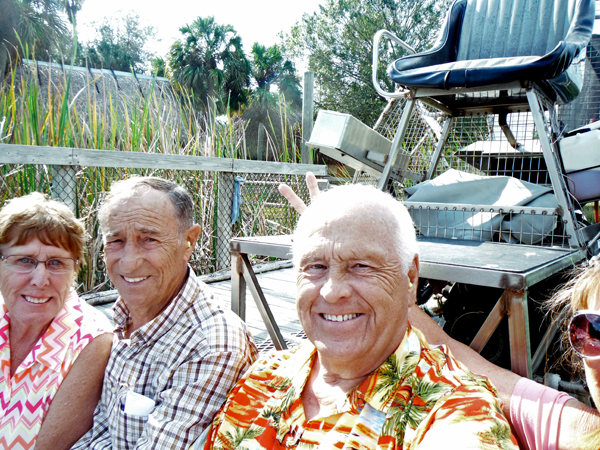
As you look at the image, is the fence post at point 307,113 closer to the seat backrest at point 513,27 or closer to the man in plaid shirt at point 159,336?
the seat backrest at point 513,27

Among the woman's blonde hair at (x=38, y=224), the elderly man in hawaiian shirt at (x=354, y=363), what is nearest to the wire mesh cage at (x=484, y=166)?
the elderly man in hawaiian shirt at (x=354, y=363)

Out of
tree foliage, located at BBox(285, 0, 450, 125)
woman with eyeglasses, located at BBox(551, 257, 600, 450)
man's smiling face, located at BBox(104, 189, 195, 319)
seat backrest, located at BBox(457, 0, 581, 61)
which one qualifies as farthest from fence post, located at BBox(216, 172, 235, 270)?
tree foliage, located at BBox(285, 0, 450, 125)

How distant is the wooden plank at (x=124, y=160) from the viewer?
375 cm

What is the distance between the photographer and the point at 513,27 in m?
2.89

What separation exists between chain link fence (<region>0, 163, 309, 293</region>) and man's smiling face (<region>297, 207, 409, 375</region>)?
3.57 meters

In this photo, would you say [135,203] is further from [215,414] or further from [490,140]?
[490,140]

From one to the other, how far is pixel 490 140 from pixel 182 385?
112 inches

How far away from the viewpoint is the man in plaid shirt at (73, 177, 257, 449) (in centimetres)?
153

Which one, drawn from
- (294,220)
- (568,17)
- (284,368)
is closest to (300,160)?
(294,220)

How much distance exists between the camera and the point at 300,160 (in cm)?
733

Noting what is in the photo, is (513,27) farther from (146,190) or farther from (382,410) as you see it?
(382,410)

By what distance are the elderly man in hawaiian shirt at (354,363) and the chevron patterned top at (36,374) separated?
730mm

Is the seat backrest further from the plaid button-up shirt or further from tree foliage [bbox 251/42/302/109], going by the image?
tree foliage [bbox 251/42/302/109]

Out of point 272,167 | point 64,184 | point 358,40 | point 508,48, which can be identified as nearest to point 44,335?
→ point 64,184
